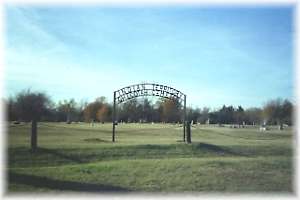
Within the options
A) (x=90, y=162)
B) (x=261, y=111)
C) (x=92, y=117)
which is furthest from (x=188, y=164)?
(x=261, y=111)

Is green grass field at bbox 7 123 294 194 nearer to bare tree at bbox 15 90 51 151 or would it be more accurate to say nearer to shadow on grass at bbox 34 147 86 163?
shadow on grass at bbox 34 147 86 163

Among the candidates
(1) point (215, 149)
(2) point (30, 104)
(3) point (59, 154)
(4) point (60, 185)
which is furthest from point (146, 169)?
(2) point (30, 104)

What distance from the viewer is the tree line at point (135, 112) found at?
61.6ft

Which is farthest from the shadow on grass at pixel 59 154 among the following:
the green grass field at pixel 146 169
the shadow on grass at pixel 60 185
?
the shadow on grass at pixel 60 185

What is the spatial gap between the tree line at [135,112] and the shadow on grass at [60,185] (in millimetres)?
4505

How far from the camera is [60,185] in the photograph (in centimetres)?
921

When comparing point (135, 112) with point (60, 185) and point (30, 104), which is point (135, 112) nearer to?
point (30, 104)

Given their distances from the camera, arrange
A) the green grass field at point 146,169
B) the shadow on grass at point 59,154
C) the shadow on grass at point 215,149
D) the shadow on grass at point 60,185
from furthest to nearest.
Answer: the shadow on grass at point 215,149, the shadow on grass at point 59,154, the green grass field at point 146,169, the shadow on grass at point 60,185

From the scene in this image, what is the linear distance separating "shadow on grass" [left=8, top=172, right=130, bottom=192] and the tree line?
4.50 m

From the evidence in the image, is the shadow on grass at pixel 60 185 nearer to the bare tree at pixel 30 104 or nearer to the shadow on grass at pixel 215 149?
the shadow on grass at pixel 215 149

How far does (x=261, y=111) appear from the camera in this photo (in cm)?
2861

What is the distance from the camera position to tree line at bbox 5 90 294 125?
61.6 ft

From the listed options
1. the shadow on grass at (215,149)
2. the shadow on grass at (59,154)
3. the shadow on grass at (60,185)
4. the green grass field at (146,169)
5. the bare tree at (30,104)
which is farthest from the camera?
the bare tree at (30,104)

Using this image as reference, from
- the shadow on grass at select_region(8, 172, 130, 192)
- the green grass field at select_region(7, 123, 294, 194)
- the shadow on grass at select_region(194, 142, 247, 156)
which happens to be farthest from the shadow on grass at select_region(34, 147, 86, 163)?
the shadow on grass at select_region(194, 142, 247, 156)
